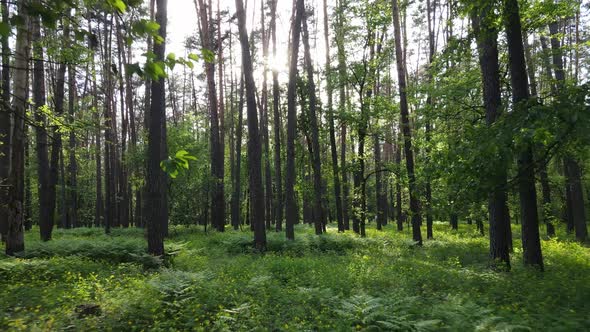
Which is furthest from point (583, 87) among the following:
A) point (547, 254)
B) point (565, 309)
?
point (547, 254)

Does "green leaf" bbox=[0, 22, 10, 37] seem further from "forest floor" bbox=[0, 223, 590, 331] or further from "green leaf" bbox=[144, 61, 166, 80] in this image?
"forest floor" bbox=[0, 223, 590, 331]

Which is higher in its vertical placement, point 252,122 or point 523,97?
point 252,122

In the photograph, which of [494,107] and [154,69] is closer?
[154,69]

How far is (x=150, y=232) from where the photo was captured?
34.1ft

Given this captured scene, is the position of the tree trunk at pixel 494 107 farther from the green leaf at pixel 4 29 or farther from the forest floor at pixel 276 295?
the green leaf at pixel 4 29

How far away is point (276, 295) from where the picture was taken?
6.97 meters

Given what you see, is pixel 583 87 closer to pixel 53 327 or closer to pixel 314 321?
pixel 314 321

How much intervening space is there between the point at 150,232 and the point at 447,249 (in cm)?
1134

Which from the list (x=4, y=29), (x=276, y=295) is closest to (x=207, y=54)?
(x=4, y=29)

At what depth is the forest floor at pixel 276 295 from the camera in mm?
5438

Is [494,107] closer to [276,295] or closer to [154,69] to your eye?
[276,295]

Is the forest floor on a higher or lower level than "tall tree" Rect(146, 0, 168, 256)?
lower

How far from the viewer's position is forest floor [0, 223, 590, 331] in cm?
544

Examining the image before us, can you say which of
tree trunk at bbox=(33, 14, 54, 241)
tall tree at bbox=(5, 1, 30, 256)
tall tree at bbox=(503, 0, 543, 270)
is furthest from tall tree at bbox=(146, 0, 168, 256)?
tall tree at bbox=(503, 0, 543, 270)
